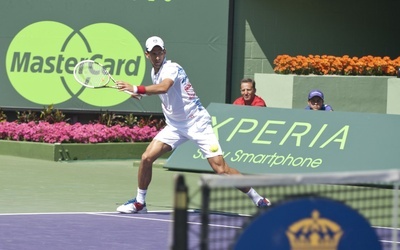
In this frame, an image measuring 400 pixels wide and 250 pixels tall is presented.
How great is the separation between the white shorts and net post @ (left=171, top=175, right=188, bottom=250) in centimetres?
704

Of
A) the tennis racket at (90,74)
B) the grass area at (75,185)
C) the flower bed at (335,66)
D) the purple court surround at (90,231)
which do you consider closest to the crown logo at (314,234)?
the purple court surround at (90,231)

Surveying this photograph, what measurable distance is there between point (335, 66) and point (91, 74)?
254 inches

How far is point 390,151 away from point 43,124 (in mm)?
6397

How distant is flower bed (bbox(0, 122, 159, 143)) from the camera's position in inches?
722

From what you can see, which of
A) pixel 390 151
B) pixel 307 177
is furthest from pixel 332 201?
pixel 390 151

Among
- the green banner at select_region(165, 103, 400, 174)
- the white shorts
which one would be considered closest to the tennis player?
the white shorts

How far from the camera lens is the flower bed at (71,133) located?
60.2 ft

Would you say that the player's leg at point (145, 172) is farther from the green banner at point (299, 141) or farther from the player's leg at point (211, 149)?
the green banner at point (299, 141)

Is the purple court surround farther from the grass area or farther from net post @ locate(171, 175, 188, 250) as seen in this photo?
net post @ locate(171, 175, 188, 250)

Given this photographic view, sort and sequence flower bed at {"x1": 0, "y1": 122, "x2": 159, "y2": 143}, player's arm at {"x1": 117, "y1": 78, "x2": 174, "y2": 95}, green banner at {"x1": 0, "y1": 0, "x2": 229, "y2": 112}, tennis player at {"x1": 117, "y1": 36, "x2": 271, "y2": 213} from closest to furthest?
1. player's arm at {"x1": 117, "y1": 78, "x2": 174, "y2": 95}
2. tennis player at {"x1": 117, "y1": 36, "x2": 271, "y2": 213}
3. flower bed at {"x1": 0, "y1": 122, "x2": 159, "y2": 143}
4. green banner at {"x1": 0, "y1": 0, "x2": 229, "y2": 112}

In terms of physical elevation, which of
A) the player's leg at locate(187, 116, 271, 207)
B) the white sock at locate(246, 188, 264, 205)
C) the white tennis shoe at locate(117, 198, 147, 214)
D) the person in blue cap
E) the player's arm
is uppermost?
the person in blue cap

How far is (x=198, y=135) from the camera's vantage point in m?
11.9

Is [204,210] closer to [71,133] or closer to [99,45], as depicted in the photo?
[71,133]

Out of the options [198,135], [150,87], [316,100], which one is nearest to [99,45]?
[316,100]
